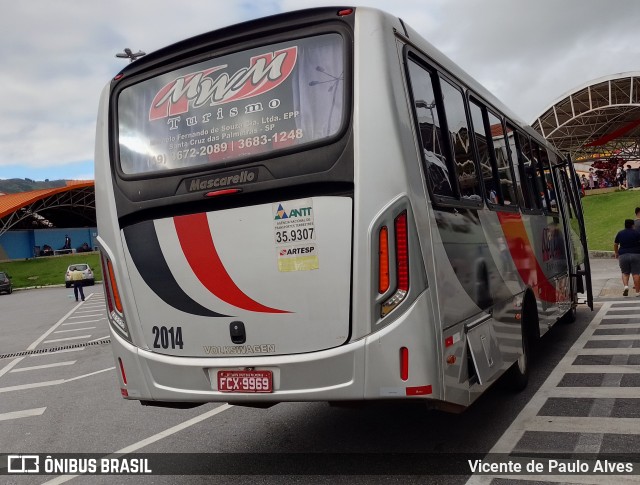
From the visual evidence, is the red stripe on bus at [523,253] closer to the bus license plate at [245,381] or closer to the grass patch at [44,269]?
the bus license plate at [245,381]

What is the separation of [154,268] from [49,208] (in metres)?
66.4

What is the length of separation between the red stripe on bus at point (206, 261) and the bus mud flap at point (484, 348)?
1564mm

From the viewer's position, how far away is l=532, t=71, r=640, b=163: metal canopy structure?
44.8 meters

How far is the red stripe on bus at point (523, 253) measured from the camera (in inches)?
247

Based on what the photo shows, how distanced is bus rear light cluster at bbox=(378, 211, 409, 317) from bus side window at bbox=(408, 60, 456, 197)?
520mm

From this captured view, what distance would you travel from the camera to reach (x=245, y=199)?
446 centimetres

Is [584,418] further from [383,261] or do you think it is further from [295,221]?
[295,221]

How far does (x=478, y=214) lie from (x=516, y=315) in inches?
54.4

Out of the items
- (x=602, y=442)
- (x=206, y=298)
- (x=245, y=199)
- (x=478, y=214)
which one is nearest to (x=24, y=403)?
(x=206, y=298)

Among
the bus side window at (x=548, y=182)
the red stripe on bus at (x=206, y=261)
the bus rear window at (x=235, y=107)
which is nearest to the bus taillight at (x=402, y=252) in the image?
the bus rear window at (x=235, y=107)

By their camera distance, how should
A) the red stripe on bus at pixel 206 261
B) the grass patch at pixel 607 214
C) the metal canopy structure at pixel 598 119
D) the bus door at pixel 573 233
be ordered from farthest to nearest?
the metal canopy structure at pixel 598 119 → the grass patch at pixel 607 214 → the bus door at pixel 573 233 → the red stripe on bus at pixel 206 261

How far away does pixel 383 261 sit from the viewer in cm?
411

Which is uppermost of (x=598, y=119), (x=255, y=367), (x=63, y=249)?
(x=598, y=119)

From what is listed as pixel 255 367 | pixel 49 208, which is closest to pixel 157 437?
pixel 255 367
